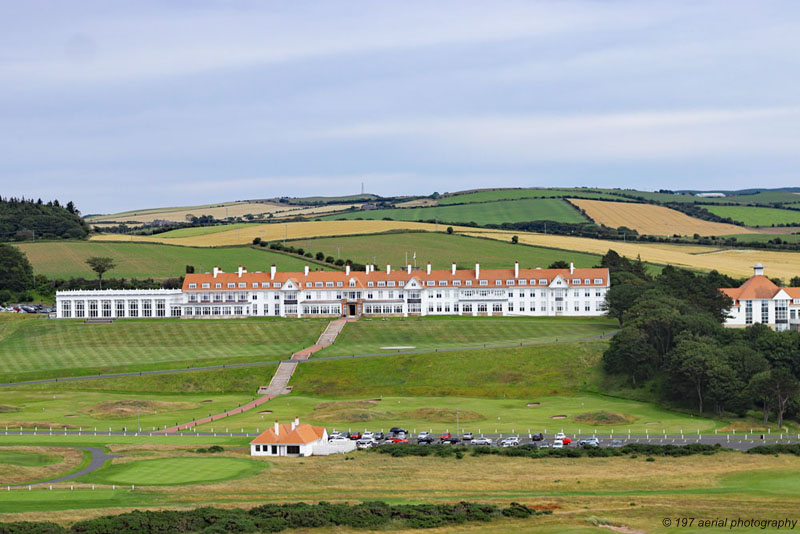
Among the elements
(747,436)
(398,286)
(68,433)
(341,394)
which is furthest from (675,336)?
(68,433)

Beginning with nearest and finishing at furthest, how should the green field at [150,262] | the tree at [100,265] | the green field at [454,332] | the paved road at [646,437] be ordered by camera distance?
1. the paved road at [646,437]
2. the green field at [454,332]
3. the tree at [100,265]
4. the green field at [150,262]

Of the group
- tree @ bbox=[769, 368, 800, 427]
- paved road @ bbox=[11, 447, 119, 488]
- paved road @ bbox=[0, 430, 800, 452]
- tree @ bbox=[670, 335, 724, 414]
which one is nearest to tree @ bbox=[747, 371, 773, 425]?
tree @ bbox=[769, 368, 800, 427]

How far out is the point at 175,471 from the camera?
74.2 m

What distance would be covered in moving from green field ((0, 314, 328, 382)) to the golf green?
4874cm

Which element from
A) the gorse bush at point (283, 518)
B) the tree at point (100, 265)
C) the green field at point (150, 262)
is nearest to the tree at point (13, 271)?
the green field at point (150, 262)

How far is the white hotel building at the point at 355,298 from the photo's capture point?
160000mm

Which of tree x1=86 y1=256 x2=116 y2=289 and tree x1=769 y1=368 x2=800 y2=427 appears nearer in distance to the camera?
tree x1=769 y1=368 x2=800 y2=427

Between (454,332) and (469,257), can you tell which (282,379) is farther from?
(469,257)

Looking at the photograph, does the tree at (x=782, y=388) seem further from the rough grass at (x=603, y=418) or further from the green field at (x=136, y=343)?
the green field at (x=136, y=343)

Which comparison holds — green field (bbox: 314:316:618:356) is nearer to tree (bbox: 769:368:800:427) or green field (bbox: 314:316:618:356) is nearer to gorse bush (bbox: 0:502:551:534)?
tree (bbox: 769:368:800:427)

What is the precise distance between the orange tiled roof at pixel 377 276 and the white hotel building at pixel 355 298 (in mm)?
161

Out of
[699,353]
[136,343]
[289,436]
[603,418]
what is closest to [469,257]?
[136,343]

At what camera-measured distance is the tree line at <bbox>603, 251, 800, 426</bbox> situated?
102 metres

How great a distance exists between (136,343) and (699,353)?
75858 millimetres
